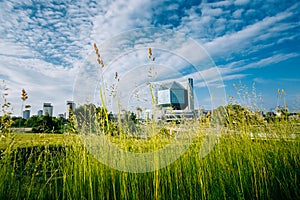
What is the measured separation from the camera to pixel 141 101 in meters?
2.14

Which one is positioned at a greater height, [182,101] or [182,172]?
[182,101]

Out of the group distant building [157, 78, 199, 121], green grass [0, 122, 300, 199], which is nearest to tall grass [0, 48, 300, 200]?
green grass [0, 122, 300, 199]

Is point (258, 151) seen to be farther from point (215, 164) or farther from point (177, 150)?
point (177, 150)

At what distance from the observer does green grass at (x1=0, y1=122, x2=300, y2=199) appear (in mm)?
1941

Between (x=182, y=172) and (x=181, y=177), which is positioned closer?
(x=181, y=177)

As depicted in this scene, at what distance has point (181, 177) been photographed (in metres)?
2.14

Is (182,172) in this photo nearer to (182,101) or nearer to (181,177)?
(181,177)

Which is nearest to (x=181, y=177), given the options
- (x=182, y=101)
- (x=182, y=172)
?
(x=182, y=172)

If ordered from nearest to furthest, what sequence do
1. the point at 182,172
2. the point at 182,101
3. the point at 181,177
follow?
the point at 181,177
the point at 182,172
the point at 182,101

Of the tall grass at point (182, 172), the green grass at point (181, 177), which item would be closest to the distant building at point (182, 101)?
the tall grass at point (182, 172)

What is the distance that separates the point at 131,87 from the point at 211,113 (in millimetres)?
1603

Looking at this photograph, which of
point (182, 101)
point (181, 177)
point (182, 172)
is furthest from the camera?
point (182, 101)

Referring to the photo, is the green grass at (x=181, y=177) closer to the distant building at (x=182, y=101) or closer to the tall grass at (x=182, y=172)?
the tall grass at (x=182, y=172)

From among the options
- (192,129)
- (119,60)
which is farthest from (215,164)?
(119,60)
